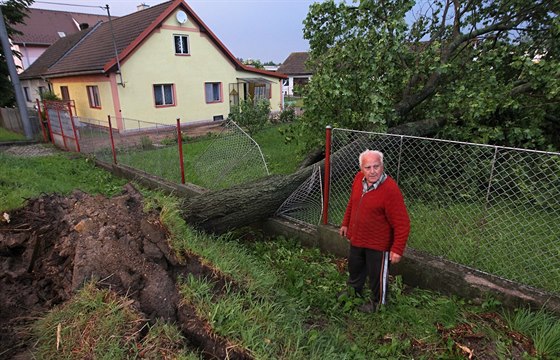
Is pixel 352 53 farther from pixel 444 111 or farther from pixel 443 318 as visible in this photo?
pixel 443 318

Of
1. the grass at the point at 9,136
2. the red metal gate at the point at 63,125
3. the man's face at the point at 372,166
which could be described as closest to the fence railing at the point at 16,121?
the grass at the point at 9,136

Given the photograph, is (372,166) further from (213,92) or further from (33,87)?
(33,87)

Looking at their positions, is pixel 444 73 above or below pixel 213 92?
above

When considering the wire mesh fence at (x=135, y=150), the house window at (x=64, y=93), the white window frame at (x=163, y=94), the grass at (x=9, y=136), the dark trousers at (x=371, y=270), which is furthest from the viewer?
the house window at (x=64, y=93)

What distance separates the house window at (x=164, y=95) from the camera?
1569 cm

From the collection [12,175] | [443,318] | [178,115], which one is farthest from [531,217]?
[178,115]

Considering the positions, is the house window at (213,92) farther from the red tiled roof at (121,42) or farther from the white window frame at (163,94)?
the white window frame at (163,94)

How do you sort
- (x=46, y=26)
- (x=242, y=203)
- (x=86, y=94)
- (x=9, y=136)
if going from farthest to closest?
(x=46, y=26), (x=86, y=94), (x=9, y=136), (x=242, y=203)

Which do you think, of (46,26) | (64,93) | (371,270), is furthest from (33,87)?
(371,270)

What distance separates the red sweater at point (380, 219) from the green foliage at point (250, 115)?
903 centimetres

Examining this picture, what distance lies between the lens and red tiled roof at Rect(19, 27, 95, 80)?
21.4 m

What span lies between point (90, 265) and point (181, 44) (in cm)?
1589

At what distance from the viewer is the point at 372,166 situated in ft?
→ 8.55

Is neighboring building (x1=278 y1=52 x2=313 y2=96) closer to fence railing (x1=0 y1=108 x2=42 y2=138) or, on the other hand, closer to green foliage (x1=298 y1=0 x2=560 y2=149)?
fence railing (x1=0 y1=108 x2=42 y2=138)
